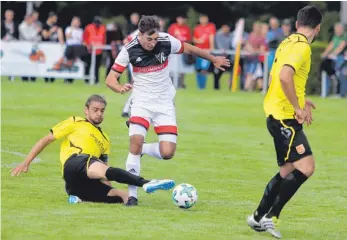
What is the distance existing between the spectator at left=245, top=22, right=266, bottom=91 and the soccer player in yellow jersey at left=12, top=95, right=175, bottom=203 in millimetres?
19609

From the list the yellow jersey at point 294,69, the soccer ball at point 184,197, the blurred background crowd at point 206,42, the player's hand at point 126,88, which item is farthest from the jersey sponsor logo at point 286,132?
the blurred background crowd at point 206,42

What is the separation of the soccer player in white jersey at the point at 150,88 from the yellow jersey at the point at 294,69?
1.99m

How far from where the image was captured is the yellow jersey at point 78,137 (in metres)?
11.3

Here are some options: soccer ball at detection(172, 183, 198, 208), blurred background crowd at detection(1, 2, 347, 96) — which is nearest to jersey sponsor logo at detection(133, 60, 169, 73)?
soccer ball at detection(172, 183, 198, 208)

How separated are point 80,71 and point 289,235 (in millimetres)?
22567

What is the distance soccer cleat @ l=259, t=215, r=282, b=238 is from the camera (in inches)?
382

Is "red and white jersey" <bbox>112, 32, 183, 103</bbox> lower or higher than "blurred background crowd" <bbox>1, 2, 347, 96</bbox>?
higher

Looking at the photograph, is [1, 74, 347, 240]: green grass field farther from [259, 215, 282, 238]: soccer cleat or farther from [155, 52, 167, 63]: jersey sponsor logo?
[155, 52, 167, 63]: jersey sponsor logo

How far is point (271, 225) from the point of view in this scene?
973 cm

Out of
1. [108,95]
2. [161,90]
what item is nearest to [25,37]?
[108,95]

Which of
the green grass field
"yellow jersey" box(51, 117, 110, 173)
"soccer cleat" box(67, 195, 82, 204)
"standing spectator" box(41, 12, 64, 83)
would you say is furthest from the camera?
"standing spectator" box(41, 12, 64, 83)

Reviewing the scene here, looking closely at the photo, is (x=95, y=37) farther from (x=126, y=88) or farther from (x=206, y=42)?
(x=126, y=88)

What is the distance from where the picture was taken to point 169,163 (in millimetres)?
15297

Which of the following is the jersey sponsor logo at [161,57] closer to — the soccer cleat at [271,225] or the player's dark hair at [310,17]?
the player's dark hair at [310,17]
